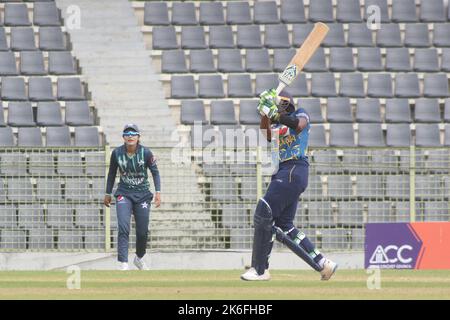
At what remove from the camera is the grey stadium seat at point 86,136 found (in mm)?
24578

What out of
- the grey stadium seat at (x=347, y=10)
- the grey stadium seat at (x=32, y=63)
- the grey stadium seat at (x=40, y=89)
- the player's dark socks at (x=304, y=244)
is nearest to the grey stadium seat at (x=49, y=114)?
the grey stadium seat at (x=40, y=89)

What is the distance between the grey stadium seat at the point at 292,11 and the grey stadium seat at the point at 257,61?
4.65 ft

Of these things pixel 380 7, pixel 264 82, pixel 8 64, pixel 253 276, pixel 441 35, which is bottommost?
pixel 253 276

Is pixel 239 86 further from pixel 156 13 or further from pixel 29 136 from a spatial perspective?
pixel 29 136

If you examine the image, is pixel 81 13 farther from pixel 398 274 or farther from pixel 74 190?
pixel 398 274

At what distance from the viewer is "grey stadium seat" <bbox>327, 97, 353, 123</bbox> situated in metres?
25.5

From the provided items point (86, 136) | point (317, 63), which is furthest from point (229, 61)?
point (86, 136)

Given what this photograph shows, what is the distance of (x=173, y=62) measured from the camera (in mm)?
26719

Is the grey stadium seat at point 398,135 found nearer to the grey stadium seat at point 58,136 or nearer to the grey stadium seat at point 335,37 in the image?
the grey stadium seat at point 335,37

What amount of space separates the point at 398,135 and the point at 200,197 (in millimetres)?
5626

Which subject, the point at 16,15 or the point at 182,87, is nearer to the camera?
the point at 182,87
